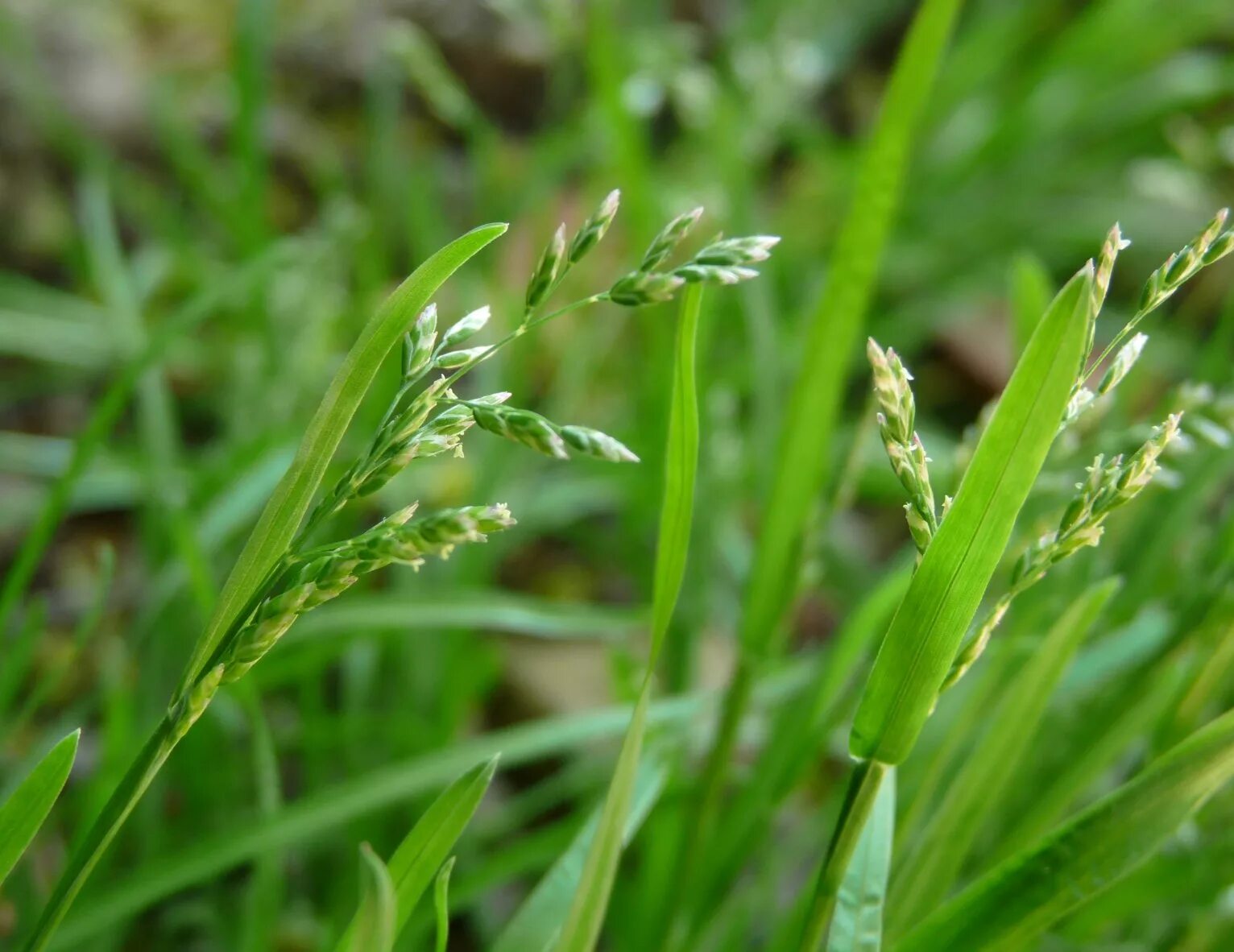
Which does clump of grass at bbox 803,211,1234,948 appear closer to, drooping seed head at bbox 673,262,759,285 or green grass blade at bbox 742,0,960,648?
drooping seed head at bbox 673,262,759,285

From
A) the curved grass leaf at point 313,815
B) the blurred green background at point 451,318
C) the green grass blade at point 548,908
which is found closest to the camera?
the green grass blade at point 548,908

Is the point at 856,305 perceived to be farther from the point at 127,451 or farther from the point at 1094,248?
the point at 1094,248

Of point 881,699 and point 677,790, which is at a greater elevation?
point 881,699

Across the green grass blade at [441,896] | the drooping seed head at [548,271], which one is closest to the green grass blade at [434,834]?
A: the green grass blade at [441,896]

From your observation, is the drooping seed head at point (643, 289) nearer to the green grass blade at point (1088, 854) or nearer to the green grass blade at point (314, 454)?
the green grass blade at point (314, 454)

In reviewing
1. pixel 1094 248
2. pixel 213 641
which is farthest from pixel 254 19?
pixel 1094 248

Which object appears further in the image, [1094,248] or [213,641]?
[1094,248]

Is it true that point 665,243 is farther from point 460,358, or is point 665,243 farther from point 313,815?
point 313,815
